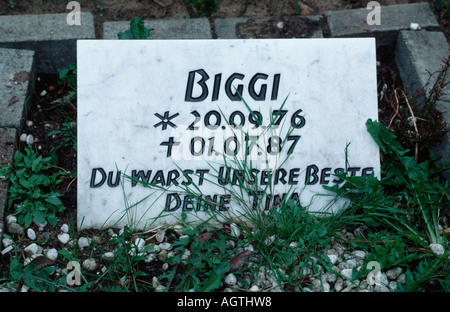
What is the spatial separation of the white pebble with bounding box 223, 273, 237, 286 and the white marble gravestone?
0.29m

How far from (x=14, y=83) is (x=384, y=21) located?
202 cm

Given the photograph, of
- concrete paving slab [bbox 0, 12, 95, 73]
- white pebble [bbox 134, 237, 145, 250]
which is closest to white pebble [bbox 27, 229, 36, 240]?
white pebble [bbox 134, 237, 145, 250]

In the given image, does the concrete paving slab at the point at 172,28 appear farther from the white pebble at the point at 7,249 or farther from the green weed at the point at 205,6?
the white pebble at the point at 7,249

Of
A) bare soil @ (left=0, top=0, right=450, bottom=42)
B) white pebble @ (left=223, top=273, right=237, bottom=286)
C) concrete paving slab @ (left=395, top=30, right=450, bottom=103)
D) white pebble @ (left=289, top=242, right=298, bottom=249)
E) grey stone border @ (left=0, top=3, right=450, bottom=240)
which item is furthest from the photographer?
bare soil @ (left=0, top=0, right=450, bottom=42)

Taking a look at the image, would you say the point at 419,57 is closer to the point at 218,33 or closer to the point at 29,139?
the point at 218,33

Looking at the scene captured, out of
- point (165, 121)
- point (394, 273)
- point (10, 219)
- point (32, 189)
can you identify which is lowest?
point (394, 273)

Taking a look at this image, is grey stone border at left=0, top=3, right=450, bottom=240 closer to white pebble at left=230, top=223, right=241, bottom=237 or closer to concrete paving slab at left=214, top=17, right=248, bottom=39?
concrete paving slab at left=214, top=17, right=248, bottom=39

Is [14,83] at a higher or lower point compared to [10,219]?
higher

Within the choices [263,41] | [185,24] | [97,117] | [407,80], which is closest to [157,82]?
[97,117]

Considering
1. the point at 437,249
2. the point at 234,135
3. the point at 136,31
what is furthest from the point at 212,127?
the point at 437,249

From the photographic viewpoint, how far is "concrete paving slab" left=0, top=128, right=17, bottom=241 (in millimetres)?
2100

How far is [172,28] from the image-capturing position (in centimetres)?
272

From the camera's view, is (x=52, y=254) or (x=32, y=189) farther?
(x=32, y=189)

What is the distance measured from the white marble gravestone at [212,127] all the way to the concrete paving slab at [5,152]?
0.33 metres
